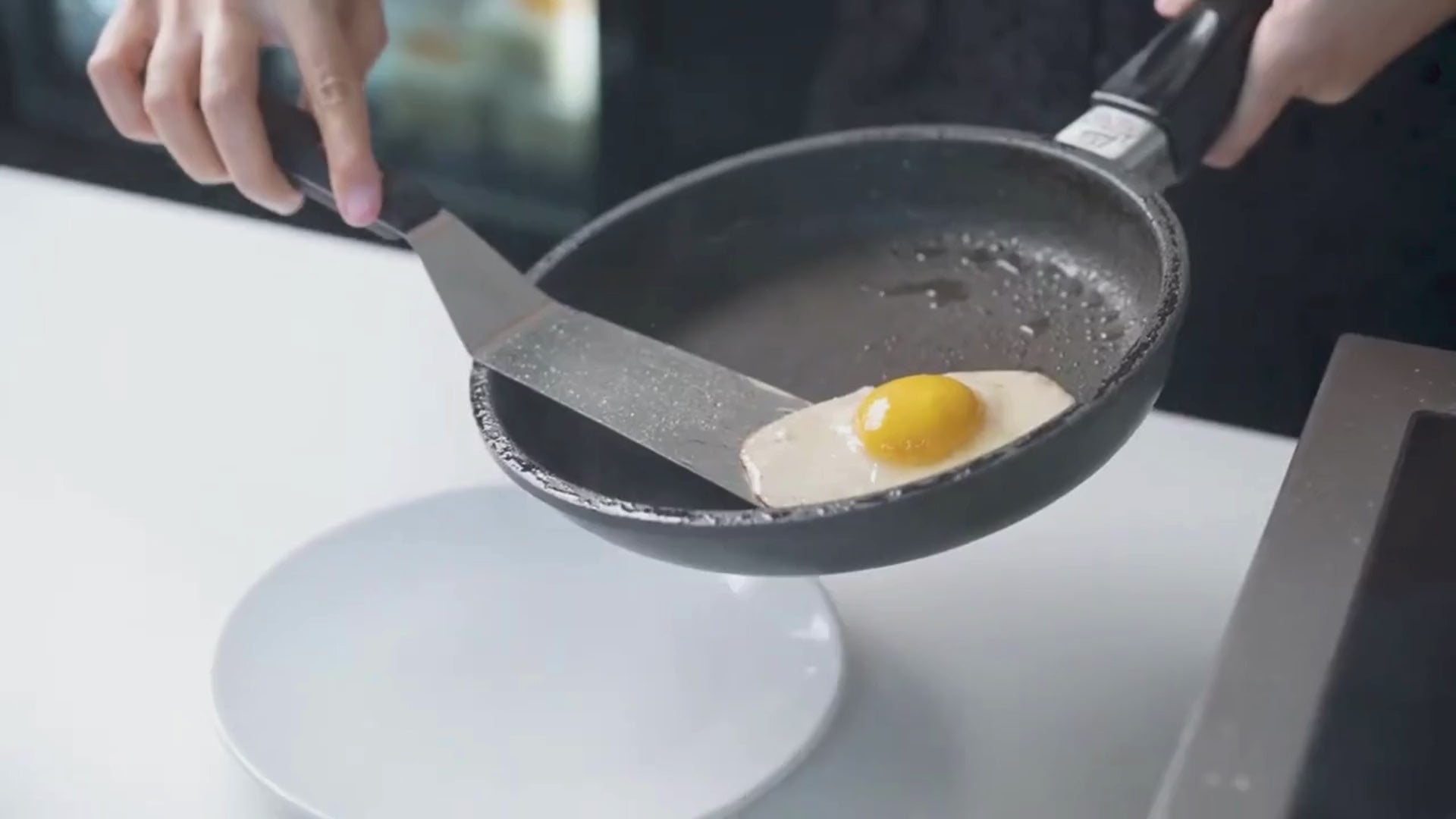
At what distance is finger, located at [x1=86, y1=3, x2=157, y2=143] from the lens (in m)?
0.83

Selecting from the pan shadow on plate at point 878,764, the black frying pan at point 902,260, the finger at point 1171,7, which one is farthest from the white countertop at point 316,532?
the finger at point 1171,7

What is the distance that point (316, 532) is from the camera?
31.6 inches

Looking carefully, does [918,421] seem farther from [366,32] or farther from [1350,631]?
[366,32]

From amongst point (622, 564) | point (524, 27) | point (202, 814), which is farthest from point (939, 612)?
point (524, 27)

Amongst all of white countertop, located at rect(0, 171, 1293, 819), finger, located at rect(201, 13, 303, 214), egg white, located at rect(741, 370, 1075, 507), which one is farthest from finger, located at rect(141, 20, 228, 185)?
egg white, located at rect(741, 370, 1075, 507)

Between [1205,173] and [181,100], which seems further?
[1205,173]

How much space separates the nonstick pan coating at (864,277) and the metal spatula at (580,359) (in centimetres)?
2

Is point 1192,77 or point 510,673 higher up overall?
point 1192,77

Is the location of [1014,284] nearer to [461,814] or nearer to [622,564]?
[622,564]

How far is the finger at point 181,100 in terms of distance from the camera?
0.79 m

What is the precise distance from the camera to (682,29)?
1.18 m

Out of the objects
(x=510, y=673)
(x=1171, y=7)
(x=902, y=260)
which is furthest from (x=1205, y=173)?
(x=510, y=673)

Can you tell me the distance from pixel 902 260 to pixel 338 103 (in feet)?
1.00

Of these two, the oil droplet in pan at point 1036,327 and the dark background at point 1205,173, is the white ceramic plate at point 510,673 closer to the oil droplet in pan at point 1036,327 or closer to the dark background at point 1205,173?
the oil droplet in pan at point 1036,327
